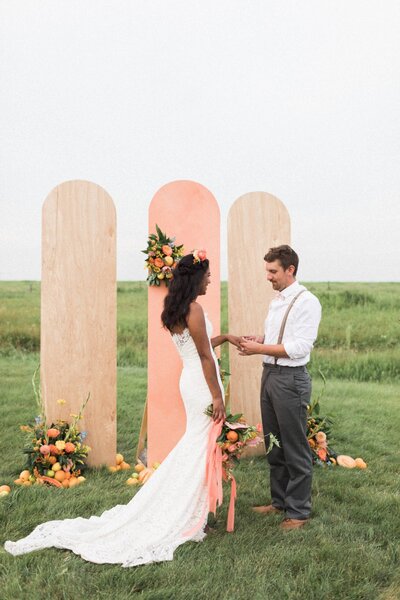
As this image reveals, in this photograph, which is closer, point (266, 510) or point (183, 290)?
point (183, 290)

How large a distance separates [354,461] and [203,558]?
266 centimetres

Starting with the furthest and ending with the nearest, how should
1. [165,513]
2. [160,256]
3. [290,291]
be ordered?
[160,256] < [290,291] < [165,513]

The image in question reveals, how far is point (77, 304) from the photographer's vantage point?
17.1ft

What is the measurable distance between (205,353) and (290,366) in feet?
2.16

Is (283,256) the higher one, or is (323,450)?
(283,256)

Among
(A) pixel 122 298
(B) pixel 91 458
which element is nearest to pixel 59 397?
(B) pixel 91 458

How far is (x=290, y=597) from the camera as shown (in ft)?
9.61

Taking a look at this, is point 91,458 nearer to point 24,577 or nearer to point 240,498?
point 240,498

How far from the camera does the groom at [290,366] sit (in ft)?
12.4

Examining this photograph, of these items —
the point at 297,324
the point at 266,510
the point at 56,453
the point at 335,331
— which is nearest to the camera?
the point at 297,324

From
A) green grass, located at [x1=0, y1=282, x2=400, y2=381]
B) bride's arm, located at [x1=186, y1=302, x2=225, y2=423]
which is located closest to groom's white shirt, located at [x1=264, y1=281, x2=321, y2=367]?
bride's arm, located at [x1=186, y1=302, x2=225, y2=423]

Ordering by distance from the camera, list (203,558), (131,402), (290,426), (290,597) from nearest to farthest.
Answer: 1. (290,597)
2. (203,558)
3. (290,426)
4. (131,402)

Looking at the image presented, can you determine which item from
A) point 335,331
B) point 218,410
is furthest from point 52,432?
point 335,331

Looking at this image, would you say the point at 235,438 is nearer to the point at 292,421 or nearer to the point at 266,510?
the point at 292,421
